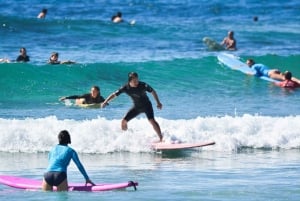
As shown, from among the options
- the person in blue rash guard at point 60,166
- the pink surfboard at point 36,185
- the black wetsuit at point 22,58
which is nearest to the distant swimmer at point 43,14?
the black wetsuit at point 22,58

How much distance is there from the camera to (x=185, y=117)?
23594 mm

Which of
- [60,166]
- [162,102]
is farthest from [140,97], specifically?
[162,102]

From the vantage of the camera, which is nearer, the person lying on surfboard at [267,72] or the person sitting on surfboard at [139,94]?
the person sitting on surfboard at [139,94]

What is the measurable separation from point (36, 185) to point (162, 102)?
11897mm

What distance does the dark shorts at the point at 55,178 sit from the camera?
14.7 meters

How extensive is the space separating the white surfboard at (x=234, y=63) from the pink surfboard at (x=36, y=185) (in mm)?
15623

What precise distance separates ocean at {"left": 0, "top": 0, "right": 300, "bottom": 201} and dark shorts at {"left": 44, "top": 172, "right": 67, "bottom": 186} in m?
0.23

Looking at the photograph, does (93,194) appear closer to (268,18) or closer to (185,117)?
(185,117)

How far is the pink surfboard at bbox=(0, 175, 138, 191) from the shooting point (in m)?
14.8

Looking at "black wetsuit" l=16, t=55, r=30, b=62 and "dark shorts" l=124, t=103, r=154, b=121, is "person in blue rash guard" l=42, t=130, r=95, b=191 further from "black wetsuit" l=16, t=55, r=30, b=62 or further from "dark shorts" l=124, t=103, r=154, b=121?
"black wetsuit" l=16, t=55, r=30, b=62

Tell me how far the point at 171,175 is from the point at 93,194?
244 cm

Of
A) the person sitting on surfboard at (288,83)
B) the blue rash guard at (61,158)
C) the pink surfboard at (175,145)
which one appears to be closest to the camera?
the blue rash guard at (61,158)

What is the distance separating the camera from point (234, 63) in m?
33.0

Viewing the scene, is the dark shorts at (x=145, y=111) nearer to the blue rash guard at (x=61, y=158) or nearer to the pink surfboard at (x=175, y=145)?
the pink surfboard at (x=175, y=145)
